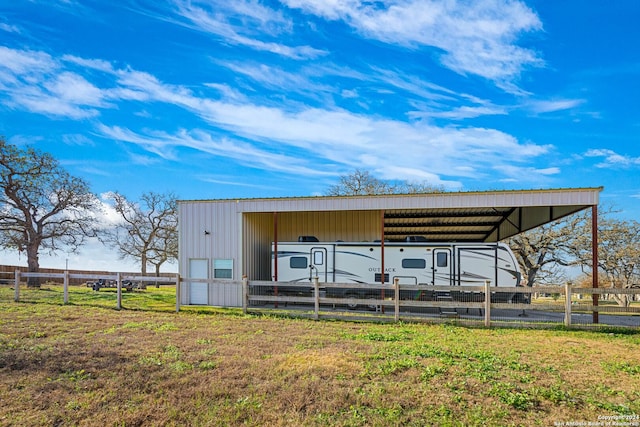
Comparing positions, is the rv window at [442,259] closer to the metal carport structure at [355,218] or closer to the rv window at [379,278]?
the metal carport structure at [355,218]

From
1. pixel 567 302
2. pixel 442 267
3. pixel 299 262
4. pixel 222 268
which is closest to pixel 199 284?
pixel 222 268

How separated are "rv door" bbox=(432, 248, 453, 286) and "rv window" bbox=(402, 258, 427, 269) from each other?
400 millimetres

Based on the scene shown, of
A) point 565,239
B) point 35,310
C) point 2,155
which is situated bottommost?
point 35,310

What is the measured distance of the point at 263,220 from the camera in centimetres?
1905

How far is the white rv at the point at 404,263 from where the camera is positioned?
1590 centimetres

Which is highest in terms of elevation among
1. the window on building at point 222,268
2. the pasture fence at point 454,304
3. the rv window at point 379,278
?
the window on building at point 222,268

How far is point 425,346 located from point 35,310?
12.2m

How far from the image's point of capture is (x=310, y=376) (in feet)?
22.3

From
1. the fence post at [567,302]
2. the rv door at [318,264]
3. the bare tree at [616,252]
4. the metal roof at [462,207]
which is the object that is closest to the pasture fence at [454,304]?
the fence post at [567,302]

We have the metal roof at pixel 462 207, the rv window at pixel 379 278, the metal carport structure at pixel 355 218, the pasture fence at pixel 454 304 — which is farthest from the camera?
the rv window at pixel 379 278

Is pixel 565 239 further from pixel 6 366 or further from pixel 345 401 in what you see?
pixel 6 366

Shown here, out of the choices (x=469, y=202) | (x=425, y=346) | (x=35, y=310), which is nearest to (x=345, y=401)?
(x=425, y=346)

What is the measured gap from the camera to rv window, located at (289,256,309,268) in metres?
17.0

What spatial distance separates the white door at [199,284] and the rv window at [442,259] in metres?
8.14
